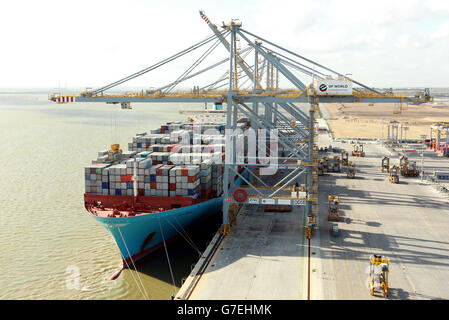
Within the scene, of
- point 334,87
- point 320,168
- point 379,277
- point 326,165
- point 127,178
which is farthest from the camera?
point 326,165

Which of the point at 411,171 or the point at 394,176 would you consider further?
the point at 411,171

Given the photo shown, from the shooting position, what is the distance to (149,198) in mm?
30172

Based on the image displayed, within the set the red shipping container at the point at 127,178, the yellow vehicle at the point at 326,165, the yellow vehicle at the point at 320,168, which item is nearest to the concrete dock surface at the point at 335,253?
the red shipping container at the point at 127,178

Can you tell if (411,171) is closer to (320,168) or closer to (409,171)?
(409,171)

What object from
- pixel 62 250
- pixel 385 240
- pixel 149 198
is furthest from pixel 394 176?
pixel 62 250

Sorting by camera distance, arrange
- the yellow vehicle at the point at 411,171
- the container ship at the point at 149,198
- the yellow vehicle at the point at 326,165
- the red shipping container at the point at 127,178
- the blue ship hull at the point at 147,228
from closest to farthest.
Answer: the blue ship hull at the point at 147,228 < the container ship at the point at 149,198 < the red shipping container at the point at 127,178 < the yellow vehicle at the point at 411,171 < the yellow vehicle at the point at 326,165

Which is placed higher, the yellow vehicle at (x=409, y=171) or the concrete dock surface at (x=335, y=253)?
the yellow vehicle at (x=409, y=171)

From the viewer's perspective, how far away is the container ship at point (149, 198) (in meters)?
27.7

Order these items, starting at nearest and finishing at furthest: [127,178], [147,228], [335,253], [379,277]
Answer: [379,277], [335,253], [147,228], [127,178]

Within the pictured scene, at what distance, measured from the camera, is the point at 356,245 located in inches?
1092

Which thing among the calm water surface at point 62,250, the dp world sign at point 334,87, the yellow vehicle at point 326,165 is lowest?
the calm water surface at point 62,250

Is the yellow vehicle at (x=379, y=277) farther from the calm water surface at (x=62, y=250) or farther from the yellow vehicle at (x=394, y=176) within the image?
the yellow vehicle at (x=394, y=176)

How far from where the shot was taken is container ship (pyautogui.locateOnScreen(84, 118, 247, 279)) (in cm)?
2770

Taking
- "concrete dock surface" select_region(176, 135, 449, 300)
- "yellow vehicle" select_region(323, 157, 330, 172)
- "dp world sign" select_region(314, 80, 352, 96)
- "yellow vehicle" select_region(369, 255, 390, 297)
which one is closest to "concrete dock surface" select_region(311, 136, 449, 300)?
"concrete dock surface" select_region(176, 135, 449, 300)
